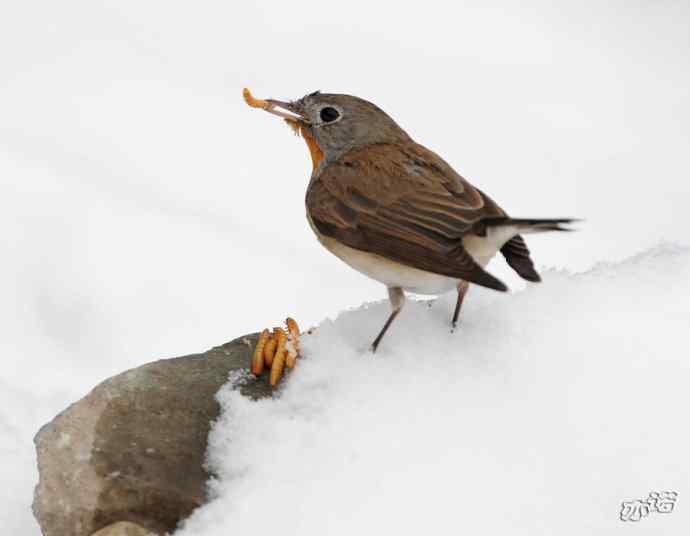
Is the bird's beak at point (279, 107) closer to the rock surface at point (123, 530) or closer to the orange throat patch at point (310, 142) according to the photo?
the orange throat patch at point (310, 142)

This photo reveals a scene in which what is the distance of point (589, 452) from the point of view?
3.93 meters

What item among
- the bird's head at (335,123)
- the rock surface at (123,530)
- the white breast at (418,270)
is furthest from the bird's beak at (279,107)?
the rock surface at (123,530)

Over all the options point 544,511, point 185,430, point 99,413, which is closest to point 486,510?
point 544,511

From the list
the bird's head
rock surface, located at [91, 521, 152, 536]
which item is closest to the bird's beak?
the bird's head

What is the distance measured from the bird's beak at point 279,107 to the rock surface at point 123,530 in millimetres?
2223

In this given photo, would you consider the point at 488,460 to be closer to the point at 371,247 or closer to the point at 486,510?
the point at 486,510

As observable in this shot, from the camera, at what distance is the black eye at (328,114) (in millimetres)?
5250

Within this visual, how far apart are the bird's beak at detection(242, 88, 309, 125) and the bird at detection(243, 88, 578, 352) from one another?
0.16m

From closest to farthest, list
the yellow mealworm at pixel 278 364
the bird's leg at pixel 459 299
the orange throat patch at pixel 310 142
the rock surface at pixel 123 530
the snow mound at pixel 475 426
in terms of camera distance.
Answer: the snow mound at pixel 475 426 → the rock surface at pixel 123 530 → the yellow mealworm at pixel 278 364 → the bird's leg at pixel 459 299 → the orange throat patch at pixel 310 142

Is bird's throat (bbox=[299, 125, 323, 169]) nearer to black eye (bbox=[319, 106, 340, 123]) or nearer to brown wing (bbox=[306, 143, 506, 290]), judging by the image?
black eye (bbox=[319, 106, 340, 123])

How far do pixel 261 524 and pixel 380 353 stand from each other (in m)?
1.03

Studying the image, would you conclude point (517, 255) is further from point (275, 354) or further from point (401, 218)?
point (275, 354)

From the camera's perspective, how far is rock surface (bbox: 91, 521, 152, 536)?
13.2 ft

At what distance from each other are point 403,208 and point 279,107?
3.89 ft
